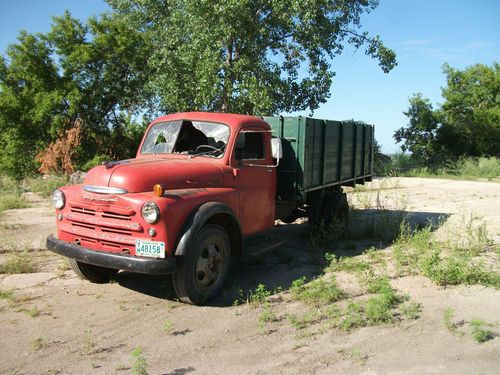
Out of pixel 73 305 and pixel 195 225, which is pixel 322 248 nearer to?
pixel 195 225

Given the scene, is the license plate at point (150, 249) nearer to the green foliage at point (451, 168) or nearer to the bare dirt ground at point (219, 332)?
the bare dirt ground at point (219, 332)

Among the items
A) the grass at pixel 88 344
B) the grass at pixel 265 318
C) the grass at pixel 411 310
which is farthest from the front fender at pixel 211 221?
the grass at pixel 411 310

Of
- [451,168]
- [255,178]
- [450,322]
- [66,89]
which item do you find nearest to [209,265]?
[255,178]

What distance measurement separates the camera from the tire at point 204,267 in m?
4.48

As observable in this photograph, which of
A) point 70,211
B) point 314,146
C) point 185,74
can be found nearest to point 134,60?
point 185,74

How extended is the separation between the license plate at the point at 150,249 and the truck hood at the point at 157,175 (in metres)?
0.55

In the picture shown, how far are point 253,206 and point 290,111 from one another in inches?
447

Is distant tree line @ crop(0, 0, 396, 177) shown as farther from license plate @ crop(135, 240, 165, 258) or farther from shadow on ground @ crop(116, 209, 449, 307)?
license plate @ crop(135, 240, 165, 258)

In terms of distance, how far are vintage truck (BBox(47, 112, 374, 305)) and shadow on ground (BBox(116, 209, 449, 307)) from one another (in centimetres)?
30

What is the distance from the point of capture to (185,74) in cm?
1546

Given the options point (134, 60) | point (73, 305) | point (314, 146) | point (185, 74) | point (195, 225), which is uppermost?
point (134, 60)

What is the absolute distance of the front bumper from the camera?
4.20m

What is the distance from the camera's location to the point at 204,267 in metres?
4.81

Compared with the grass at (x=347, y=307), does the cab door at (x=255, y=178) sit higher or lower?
higher
